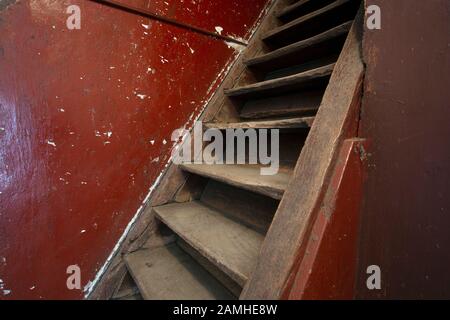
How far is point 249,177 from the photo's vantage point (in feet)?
3.54

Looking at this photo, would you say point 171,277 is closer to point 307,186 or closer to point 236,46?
point 307,186

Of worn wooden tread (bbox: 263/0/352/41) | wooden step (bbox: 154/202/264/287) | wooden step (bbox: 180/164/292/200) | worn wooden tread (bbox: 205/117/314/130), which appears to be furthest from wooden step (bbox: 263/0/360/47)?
wooden step (bbox: 154/202/264/287)

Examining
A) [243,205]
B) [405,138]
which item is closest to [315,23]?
[405,138]

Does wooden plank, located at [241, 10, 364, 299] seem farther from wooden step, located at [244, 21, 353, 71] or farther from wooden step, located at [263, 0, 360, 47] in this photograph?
wooden step, located at [263, 0, 360, 47]

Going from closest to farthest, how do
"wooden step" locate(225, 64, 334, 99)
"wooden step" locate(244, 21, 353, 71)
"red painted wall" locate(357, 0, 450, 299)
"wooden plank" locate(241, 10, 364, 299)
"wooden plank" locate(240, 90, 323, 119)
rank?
"wooden plank" locate(241, 10, 364, 299) → "red painted wall" locate(357, 0, 450, 299) → "wooden step" locate(225, 64, 334, 99) → "wooden step" locate(244, 21, 353, 71) → "wooden plank" locate(240, 90, 323, 119)

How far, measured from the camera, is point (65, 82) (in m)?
1.12

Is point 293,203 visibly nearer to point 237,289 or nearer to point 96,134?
point 237,289

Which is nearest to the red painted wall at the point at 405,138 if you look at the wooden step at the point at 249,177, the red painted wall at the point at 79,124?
the wooden step at the point at 249,177

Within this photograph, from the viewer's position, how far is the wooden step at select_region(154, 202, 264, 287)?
2.73 feet

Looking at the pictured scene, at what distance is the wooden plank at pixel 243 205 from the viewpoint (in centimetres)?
110

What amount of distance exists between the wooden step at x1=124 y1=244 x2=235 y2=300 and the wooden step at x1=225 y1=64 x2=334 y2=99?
968mm

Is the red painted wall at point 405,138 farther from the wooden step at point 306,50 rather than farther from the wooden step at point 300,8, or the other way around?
the wooden step at point 300,8

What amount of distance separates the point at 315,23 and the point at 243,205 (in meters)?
1.17
